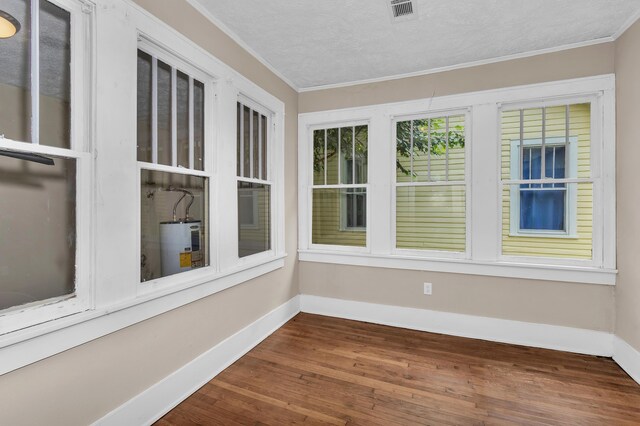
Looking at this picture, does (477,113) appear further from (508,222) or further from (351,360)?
(351,360)

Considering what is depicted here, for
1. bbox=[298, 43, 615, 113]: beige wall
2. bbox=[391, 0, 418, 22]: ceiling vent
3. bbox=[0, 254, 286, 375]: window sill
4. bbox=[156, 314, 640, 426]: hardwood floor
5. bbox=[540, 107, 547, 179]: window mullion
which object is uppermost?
bbox=[391, 0, 418, 22]: ceiling vent

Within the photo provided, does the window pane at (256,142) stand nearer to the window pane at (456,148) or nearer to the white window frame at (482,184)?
the white window frame at (482,184)

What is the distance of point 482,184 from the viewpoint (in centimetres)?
321

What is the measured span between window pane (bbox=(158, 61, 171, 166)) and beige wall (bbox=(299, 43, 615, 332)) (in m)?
1.98

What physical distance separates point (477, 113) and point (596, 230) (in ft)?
4.95

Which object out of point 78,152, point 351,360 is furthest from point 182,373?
point 78,152

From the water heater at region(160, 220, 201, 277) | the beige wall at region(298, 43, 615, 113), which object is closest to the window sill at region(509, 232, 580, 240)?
the beige wall at region(298, 43, 615, 113)

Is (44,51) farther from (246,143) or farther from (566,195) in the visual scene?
(566,195)

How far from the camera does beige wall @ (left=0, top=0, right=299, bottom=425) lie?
57.6 inches

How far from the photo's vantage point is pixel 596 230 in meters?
Answer: 2.90

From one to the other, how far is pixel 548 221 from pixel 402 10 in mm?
2391

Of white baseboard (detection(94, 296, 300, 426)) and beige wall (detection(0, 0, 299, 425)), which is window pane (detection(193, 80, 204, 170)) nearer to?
beige wall (detection(0, 0, 299, 425))

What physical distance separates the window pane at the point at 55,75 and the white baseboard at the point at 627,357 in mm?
4089

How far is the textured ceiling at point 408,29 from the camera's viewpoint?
2350mm
